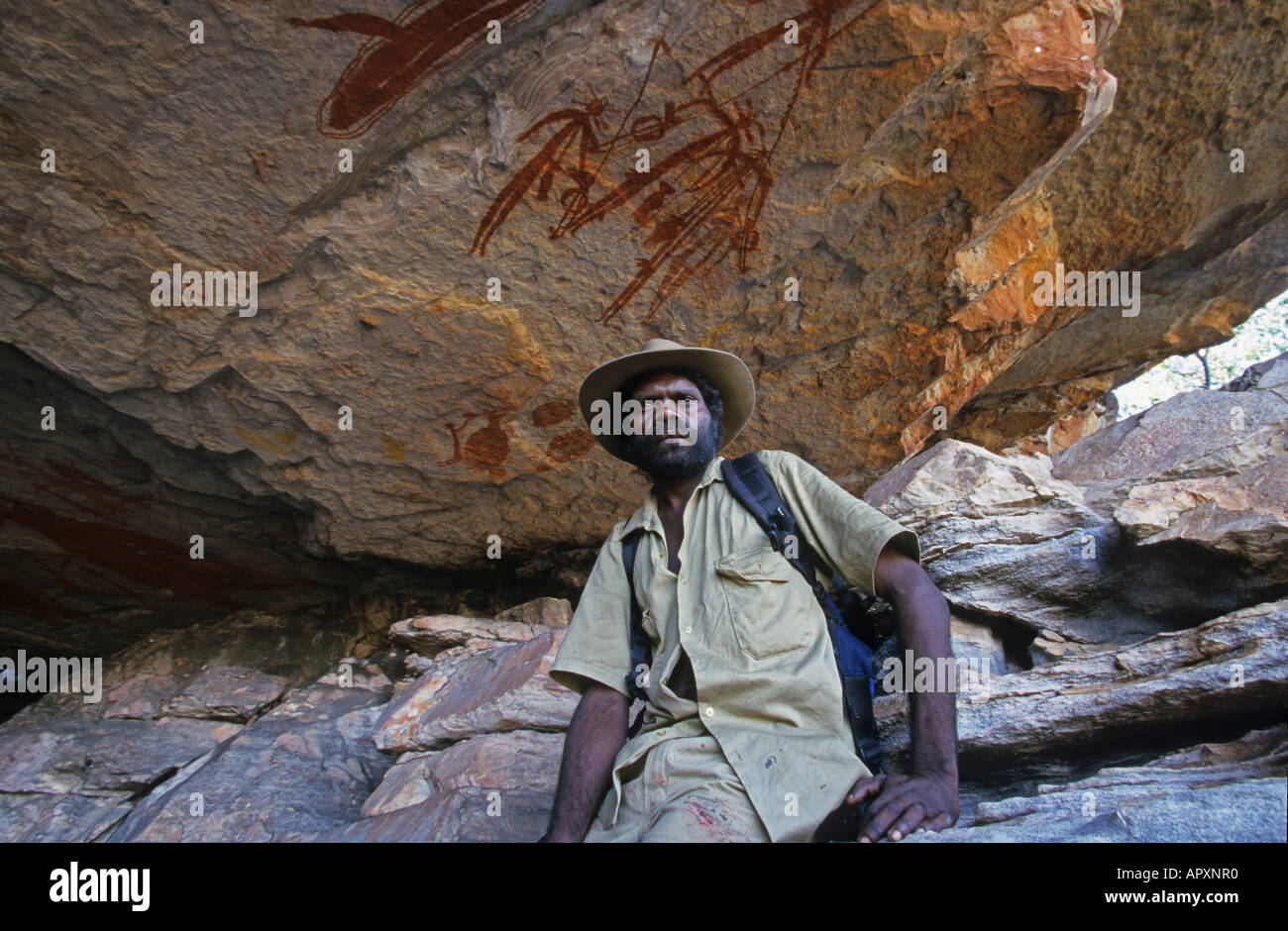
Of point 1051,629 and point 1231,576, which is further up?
point 1231,576

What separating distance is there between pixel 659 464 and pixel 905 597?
32.2 inches

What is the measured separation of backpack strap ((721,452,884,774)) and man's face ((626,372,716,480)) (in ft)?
0.36

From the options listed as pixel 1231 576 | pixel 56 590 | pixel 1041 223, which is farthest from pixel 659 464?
pixel 56 590

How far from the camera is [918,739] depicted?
1.89 metres

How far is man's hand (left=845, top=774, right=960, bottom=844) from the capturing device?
1698 mm

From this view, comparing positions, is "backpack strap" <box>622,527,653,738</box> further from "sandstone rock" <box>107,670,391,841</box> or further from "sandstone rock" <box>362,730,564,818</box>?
"sandstone rock" <box>107,670,391,841</box>

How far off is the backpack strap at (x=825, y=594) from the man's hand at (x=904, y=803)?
0.22 meters

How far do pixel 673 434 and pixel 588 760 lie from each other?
37.5 inches

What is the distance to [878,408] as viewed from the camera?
15.1 feet

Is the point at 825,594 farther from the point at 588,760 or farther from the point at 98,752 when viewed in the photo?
the point at 98,752

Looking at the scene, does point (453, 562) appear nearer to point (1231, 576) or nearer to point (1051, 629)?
point (1051, 629)

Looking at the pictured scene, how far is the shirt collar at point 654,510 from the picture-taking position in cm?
252

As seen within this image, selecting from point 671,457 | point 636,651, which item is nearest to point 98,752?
point 636,651

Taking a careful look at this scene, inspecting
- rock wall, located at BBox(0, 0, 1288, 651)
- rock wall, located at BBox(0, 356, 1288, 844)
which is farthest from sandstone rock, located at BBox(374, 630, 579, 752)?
rock wall, located at BBox(0, 0, 1288, 651)
